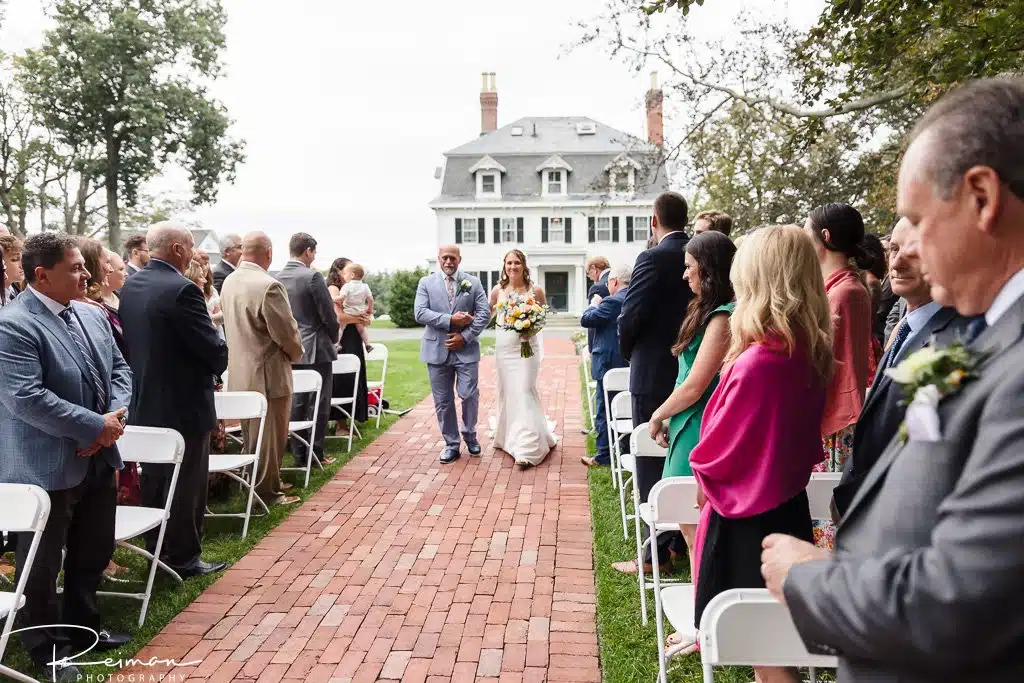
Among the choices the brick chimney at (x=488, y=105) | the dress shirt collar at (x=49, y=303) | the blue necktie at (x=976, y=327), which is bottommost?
the blue necktie at (x=976, y=327)

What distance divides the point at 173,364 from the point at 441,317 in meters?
3.48

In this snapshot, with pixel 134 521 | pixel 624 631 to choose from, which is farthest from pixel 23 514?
pixel 624 631

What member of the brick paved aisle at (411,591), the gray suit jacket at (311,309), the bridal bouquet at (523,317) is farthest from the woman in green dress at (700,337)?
the gray suit jacket at (311,309)

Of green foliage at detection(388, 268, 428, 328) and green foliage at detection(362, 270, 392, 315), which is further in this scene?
green foliage at detection(362, 270, 392, 315)

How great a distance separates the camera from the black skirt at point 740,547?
2.59m

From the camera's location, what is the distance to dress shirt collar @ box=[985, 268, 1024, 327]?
1150 millimetres

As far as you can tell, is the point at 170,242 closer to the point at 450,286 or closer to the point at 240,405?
the point at 240,405

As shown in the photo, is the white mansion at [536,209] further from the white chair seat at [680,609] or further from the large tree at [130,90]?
the white chair seat at [680,609]

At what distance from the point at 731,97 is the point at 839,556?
12.1 m

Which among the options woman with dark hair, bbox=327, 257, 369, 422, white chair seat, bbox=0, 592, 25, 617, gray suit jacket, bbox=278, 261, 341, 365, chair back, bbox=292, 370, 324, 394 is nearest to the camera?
white chair seat, bbox=0, 592, 25, 617

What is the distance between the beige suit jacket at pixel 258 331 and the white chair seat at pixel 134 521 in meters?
1.86

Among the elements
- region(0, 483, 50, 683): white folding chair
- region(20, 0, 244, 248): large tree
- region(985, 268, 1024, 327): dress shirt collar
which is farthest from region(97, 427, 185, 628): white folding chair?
region(20, 0, 244, 248): large tree

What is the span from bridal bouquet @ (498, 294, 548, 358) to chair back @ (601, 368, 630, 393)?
1168 millimetres

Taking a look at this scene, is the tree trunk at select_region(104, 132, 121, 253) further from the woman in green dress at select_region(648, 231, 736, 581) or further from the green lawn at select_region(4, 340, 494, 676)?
the woman in green dress at select_region(648, 231, 736, 581)
